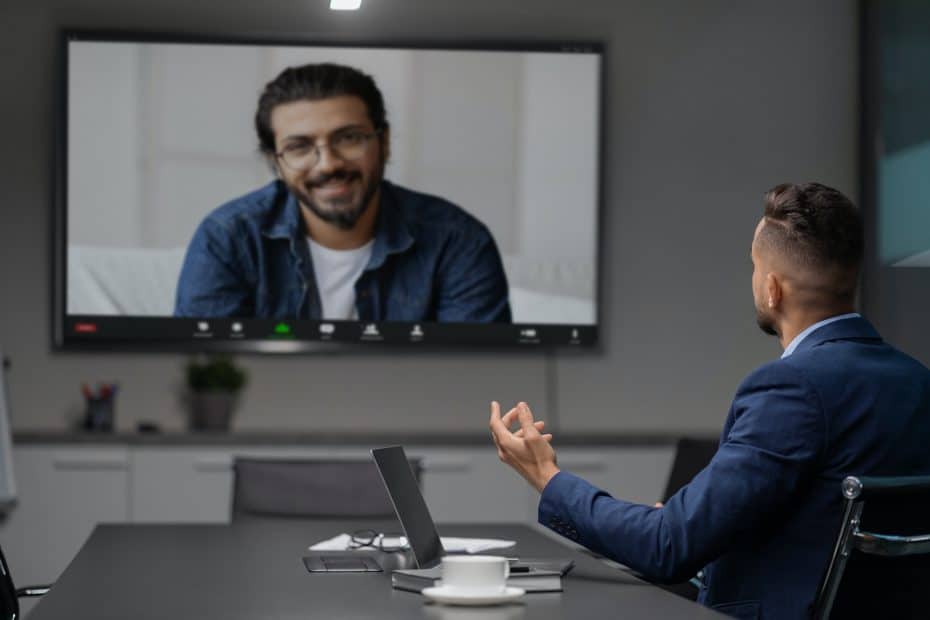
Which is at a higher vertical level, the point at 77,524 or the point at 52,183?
the point at 52,183

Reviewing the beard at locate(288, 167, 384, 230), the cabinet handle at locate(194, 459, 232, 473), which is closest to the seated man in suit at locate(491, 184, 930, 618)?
the cabinet handle at locate(194, 459, 232, 473)

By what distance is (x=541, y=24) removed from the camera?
5.57m

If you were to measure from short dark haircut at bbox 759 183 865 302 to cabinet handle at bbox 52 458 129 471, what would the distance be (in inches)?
127

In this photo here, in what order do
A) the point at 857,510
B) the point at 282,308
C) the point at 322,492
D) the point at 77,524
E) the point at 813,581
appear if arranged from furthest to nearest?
the point at 282,308, the point at 77,524, the point at 322,492, the point at 813,581, the point at 857,510

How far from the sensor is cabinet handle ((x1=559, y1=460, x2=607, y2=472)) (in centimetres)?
505

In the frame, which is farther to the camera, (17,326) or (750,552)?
(17,326)

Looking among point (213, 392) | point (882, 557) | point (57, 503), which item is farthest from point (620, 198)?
point (882, 557)

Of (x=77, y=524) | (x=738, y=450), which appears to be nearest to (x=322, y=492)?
(x=77, y=524)

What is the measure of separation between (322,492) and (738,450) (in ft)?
6.15

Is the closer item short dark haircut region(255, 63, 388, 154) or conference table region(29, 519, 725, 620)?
conference table region(29, 519, 725, 620)

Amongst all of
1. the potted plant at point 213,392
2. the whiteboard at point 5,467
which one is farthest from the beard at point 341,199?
the whiteboard at point 5,467

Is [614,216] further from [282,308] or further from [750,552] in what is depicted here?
[750,552]

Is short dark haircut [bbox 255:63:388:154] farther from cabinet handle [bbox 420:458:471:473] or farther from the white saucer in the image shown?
the white saucer

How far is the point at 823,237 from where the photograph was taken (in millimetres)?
2273
